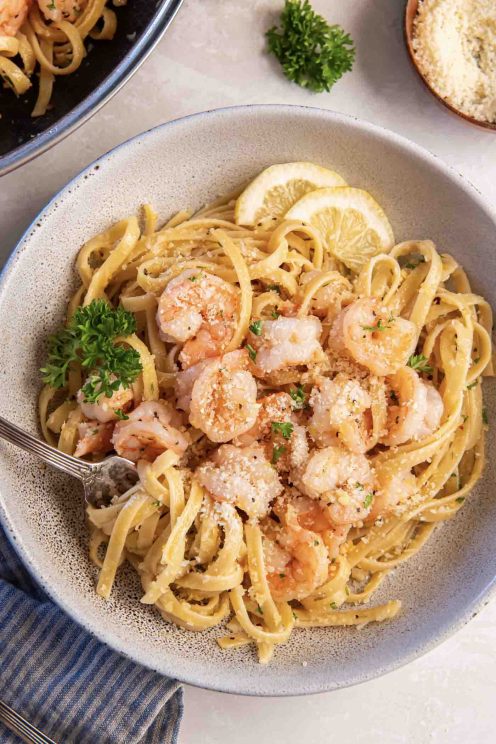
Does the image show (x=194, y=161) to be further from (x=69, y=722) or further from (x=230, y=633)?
(x=69, y=722)

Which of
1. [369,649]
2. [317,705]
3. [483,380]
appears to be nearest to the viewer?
[369,649]

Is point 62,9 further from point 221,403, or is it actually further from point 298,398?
point 298,398

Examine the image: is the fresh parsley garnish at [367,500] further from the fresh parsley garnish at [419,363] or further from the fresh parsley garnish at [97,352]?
the fresh parsley garnish at [97,352]

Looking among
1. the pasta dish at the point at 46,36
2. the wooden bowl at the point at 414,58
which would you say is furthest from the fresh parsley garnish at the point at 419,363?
the pasta dish at the point at 46,36

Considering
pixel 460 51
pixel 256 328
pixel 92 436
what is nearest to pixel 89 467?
pixel 92 436

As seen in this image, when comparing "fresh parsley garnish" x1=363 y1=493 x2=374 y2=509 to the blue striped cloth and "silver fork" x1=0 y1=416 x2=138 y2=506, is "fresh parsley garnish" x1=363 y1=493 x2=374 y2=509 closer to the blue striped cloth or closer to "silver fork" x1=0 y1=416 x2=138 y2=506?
"silver fork" x1=0 y1=416 x2=138 y2=506

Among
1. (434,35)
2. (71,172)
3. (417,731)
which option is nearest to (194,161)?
(71,172)

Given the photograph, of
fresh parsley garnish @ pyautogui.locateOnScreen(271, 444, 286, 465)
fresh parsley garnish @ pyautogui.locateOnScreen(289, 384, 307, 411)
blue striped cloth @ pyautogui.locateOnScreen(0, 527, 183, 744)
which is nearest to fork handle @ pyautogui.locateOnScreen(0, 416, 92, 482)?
blue striped cloth @ pyautogui.locateOnScreen(0, 527, 183, 744)
